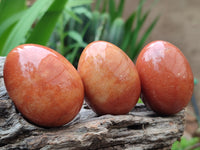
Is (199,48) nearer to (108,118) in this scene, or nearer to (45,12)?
(45,12)

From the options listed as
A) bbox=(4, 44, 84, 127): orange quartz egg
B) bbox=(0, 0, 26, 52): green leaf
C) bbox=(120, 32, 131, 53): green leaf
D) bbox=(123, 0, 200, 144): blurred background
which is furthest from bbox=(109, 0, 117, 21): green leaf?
bbox=(4, 44, 84, 127): orange quartz egg

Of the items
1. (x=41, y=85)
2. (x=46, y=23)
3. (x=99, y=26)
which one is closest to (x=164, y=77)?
(x=41, y=85)

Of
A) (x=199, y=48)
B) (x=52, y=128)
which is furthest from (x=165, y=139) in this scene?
(x=199, y=48)

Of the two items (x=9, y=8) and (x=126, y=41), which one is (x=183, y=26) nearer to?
(x=126, y=41)

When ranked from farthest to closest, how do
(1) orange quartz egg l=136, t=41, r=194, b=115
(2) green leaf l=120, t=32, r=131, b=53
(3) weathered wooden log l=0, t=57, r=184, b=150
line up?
1. (2) green leaf l=120, t=32, r=131, b=53
2. (1) orange quartz egg l=136, t=41, r=194, b=115
3. (3) weathered wooden log l=0, t=57, r=184, b=150

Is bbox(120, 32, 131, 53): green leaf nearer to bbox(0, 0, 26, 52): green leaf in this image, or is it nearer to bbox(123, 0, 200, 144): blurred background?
bbox(123, 0, 200, 144): blurred background
